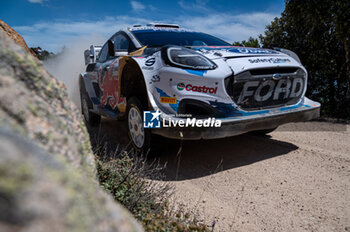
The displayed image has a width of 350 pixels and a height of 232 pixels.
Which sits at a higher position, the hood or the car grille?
the hood

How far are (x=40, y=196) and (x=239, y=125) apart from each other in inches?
104

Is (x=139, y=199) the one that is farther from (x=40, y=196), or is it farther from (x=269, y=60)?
(x=269, y=60)

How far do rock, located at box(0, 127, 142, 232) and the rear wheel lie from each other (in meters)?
2.39

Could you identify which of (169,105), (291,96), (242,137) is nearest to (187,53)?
(169,105)

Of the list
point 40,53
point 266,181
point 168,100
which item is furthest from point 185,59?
point 40,53

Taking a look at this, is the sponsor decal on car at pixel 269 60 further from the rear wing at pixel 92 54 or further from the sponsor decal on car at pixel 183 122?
the rear wing at pixel 92 54

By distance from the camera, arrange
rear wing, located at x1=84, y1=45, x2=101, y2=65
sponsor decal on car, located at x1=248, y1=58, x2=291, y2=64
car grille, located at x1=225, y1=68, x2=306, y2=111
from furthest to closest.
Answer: rear wing, located at x1=84, y1=45, x2=101, y2=65 < sponsor decal on car, located at x1=248, y1=58, x2=291, y2=64 < car grille, located at x1=225, y1=68, x2=306, y2=111

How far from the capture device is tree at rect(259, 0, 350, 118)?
7.39m

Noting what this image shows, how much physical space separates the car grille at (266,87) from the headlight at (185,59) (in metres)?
0.29

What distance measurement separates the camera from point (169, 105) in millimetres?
2918

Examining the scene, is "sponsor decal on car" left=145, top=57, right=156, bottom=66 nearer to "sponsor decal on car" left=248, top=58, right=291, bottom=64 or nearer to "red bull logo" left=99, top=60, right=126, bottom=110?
"red bull logo" left=99, top=60, right=126, bottom=110

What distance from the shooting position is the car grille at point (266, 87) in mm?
2982

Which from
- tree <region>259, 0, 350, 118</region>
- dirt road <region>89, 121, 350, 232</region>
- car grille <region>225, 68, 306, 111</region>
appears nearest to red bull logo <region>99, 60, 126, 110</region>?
dirt road <region>89, 121, 350, 232</region>

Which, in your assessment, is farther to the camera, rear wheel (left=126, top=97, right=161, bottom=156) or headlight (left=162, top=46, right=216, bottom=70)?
rear wheel (left=126, top=97, right=161, bottom=156)
